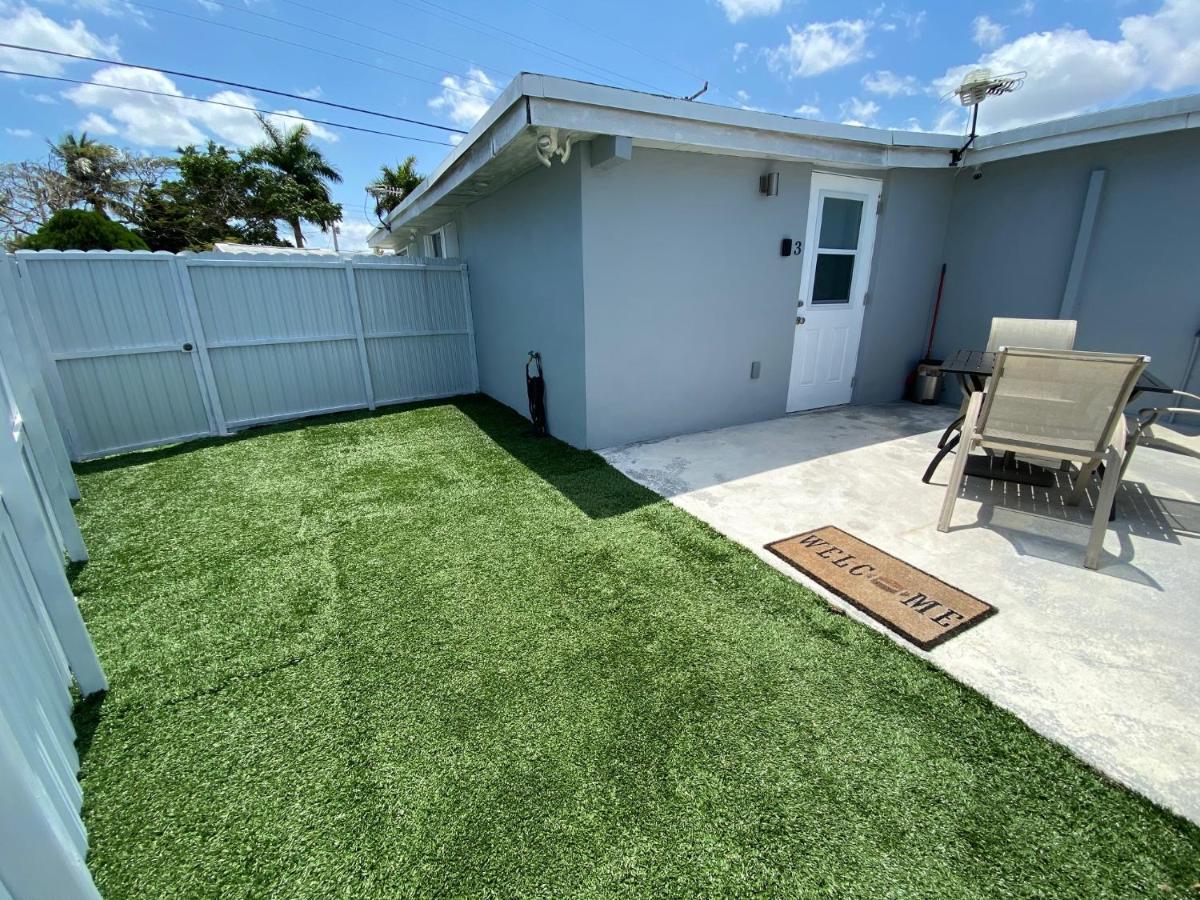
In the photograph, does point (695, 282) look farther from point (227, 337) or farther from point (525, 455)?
point (227, 337)

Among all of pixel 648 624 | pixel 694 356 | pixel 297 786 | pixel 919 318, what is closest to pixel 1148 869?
pixel 648 624

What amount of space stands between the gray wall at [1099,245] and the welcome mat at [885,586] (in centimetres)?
464

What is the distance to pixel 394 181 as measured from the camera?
21797 millimetres

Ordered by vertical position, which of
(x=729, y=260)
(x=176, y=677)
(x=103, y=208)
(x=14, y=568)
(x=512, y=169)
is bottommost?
(x=176, y=677)

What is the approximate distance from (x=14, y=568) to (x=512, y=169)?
4.60 m

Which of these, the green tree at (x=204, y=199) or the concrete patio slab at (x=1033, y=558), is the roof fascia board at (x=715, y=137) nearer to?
the concrete patio slab at (x=1033, y=558)

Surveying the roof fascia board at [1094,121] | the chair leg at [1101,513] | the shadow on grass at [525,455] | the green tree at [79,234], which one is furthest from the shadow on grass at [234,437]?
the green tree at [79,234]

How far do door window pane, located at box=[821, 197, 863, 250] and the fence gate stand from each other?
279 inches

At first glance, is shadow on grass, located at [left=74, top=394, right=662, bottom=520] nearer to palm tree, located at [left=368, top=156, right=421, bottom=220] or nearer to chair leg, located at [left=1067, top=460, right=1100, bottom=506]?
chair leg, located at [left=1067, top=460, right=1100, bottom=506]

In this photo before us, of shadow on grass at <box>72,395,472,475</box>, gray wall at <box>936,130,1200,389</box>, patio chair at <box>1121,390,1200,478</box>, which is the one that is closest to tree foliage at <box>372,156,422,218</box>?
shadow on grass at <box>72,395,472,475</box>

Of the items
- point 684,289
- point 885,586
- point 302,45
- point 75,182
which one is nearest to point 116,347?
point 684,289

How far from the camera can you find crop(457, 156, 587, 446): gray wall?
4.26 m

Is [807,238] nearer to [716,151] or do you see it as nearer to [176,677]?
[716,151]

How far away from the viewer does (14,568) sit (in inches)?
59.7
